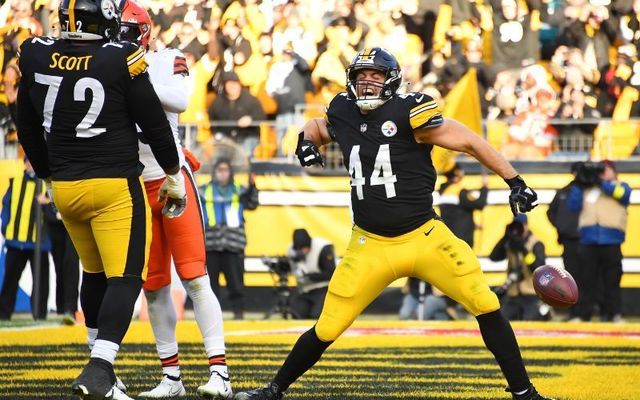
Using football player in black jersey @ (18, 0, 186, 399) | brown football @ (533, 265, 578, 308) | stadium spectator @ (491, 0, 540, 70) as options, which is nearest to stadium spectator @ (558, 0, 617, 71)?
stadium spectator @ (491, 0, 540, 70)

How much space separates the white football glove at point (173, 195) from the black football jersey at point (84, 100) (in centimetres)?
25

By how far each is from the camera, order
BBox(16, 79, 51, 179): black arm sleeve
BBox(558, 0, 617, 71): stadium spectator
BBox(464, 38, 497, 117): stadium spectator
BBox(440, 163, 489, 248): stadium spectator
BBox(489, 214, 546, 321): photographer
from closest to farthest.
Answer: BBox(16, 79, 51, 179): black arm sleeve, BBox(489, 214, 546, 321): photographer, BBox(440, 163, 489, 248): stadium spectator, BBox(464, 38, 497, 117): stadium spectator, BBox(558, 0, 617, 71): stadium spectator

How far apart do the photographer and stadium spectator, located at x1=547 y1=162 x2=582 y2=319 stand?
1.00ft

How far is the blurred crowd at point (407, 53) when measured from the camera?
13484 mm

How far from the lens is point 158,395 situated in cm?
618

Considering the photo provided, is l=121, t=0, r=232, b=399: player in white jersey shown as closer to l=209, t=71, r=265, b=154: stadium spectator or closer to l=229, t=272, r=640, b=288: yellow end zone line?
l=229, t=272, r=640, b=288: yellow end zone line

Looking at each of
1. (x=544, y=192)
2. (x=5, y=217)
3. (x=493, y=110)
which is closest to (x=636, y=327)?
(x=544, y=192)

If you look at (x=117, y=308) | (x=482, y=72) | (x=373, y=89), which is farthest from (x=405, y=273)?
(x=482, y=72)

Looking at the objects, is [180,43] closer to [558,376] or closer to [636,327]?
[636,327]

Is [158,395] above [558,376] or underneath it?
above

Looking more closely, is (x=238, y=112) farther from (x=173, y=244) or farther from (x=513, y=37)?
(x=173, y=244)

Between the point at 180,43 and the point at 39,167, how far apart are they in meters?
9.12

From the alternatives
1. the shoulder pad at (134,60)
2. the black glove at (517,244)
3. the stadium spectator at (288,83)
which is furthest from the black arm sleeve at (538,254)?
the shoulder pad at (134,60)

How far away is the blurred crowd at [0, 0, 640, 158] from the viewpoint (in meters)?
13.5
